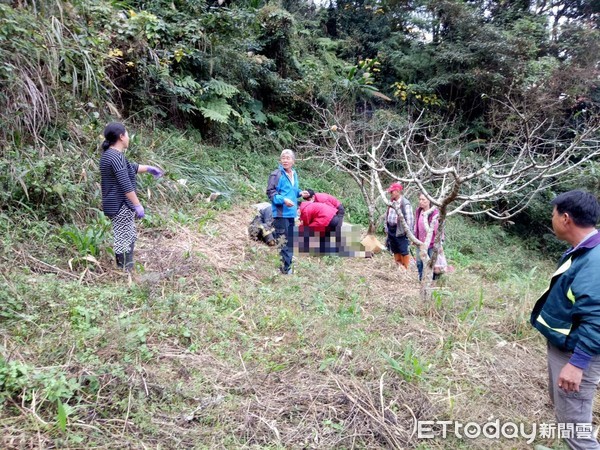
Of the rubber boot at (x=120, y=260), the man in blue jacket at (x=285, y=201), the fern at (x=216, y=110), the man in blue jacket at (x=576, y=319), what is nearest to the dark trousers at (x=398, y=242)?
the man in blue jacket at (x=285, y=201)

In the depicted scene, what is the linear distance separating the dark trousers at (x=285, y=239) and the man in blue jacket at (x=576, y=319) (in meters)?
2.89

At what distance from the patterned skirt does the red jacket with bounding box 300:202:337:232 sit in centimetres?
224

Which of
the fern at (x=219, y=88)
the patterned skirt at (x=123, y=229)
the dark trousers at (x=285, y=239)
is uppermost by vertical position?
the fern at (x=219, y=88)

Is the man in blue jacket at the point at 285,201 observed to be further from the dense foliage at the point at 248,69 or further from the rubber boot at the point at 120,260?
the dense foliage at the point at 248,69

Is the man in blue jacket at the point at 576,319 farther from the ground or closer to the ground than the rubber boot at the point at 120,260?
farther from the ground

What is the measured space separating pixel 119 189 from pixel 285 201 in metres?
1.73

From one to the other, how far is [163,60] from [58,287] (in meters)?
5.88

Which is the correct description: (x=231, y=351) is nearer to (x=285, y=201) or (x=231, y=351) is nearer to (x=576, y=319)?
(x=285, y=201)

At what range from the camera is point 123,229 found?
381cm

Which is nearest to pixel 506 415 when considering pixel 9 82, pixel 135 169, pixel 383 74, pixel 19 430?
pixel 19 430

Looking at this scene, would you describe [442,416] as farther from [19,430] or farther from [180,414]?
[19,430]

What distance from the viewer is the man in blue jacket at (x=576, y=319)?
2041 millimetres

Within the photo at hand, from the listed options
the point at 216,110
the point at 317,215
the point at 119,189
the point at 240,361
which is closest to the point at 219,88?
the point at 216,110

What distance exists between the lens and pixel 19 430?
2049 millimetres
